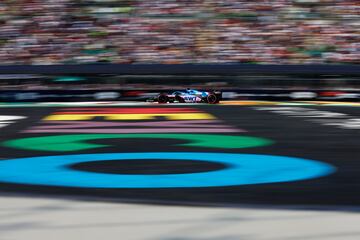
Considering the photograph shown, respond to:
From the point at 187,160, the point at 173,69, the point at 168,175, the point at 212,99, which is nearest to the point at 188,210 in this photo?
the point at 168,175

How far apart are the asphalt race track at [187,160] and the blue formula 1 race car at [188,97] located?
6.29 metres

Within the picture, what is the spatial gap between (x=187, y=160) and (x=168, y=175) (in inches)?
44.6

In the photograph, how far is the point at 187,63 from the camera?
23078mm

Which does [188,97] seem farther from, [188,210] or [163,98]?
[188,210]

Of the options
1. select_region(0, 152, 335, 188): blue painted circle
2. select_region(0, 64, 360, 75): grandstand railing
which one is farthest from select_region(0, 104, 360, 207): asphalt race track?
select_region(0, 64, 360, 75): grandstand railing

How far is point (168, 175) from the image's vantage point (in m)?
6.29

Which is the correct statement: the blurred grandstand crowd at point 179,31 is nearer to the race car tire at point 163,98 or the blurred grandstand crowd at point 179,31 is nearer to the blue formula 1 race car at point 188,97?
the blue formula 1 race car at point 188,97

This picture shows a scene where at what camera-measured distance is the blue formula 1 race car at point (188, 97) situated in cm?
2041

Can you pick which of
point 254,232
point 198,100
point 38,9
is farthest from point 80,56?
point 254,232

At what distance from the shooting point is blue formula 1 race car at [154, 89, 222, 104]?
803 inches

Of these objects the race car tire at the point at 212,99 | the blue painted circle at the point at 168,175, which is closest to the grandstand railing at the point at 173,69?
the race car tire at the point at 212,99

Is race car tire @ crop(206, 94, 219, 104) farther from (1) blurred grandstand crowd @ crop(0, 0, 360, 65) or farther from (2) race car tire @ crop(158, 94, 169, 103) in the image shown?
(1) blurred grandstand crowd @ crop(0, 0, 360, 65)

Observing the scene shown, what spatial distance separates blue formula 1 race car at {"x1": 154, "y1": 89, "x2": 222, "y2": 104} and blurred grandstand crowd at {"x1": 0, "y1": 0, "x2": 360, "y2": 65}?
258 centimetres

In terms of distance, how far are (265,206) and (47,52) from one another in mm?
19612
